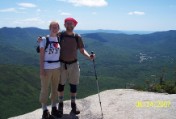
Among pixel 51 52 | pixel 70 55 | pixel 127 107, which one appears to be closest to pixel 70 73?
pixel 70 55

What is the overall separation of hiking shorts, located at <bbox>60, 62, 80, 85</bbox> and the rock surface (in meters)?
1.34

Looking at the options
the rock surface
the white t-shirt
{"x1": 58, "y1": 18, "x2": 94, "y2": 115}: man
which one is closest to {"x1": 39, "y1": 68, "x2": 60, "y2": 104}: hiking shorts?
the white t-shirt

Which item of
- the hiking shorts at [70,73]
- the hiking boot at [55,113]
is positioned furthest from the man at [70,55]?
the hiking boot at [55,113]

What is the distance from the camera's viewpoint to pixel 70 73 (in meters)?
10.7

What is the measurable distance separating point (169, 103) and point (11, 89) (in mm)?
194269

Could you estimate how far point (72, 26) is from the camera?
10109 millimetres

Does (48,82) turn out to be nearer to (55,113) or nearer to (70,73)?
(70,73)

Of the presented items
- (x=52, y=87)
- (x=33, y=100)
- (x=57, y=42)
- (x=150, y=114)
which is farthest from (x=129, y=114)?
(x=33, y=100)

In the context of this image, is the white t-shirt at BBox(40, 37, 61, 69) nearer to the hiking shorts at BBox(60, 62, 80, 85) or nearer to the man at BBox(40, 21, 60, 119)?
the man at BBox(40, 21, 60, 119)

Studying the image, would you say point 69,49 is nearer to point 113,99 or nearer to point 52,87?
point 52,87

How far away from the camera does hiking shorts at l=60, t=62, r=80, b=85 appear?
1054cm

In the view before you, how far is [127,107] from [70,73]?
2.91 metres

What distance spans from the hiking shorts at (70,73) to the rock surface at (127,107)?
4.41ft

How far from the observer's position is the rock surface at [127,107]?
10.8m
